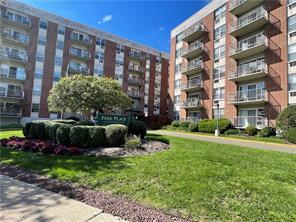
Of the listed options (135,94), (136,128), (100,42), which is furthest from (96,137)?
(100,42)

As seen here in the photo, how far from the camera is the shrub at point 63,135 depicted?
34.0 feet

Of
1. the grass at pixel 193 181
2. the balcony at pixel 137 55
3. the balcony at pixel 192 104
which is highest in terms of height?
the balcony at pixel 137 55

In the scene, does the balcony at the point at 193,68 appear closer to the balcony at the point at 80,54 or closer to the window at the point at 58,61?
the balcony at the point at 80,54

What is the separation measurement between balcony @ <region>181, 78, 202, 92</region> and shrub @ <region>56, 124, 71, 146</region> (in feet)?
78.9

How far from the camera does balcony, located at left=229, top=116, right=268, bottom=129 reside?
2278cm

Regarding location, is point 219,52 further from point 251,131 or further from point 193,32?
point 251,131

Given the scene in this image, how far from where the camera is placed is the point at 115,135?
1007 centimetres

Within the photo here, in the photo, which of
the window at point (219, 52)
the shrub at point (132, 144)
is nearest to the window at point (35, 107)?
the window at point (219, 52)

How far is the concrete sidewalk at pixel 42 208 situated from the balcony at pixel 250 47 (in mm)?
24105

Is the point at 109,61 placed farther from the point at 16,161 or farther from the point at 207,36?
the point at 16,161

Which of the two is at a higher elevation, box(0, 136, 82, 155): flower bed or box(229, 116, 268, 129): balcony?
box(229, 116, 268, 129): balcony

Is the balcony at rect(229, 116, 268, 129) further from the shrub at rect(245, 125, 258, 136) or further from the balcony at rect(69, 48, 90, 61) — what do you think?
the balcony at rect(69, 48, 90, 61)

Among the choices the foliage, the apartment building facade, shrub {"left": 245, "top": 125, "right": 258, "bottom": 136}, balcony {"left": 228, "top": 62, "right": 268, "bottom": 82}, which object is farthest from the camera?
the apartment building facade

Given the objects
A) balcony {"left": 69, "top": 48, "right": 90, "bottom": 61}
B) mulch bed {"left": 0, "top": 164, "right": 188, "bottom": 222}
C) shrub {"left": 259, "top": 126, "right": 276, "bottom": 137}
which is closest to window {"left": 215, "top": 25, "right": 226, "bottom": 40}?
shrub {"left": 259, "top": 126, "right": 276, "bottom": 137}
